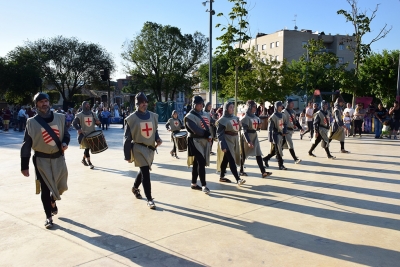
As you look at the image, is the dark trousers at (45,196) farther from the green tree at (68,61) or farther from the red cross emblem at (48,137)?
the green tree at (68,61)

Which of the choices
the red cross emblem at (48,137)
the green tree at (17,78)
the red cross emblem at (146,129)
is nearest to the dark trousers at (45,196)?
the red cross emblem at (48,137)

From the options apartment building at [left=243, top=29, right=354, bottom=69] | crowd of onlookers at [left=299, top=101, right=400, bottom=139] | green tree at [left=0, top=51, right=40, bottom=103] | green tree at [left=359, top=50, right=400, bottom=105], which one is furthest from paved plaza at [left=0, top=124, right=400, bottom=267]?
apartment building at [left=243, top=29, right=354, bottom=69]

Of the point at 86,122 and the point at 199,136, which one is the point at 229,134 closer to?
the point at 199,136

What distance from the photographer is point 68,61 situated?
1854 inches

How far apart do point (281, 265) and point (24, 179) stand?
267 inches

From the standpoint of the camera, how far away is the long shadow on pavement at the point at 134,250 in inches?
161

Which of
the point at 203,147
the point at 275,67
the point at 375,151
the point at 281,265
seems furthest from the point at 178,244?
the point at 275,67

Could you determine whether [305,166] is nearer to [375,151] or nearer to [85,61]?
[375,151]

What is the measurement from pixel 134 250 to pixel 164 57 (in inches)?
1844

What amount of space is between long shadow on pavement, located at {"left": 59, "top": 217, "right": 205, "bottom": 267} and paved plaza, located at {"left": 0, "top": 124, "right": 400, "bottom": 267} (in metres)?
0.01

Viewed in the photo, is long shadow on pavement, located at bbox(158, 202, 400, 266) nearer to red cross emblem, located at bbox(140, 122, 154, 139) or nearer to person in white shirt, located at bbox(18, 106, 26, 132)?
red cross emblem, located at bbox(140, 122, 154, 139)

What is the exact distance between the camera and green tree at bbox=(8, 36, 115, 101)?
4534cm

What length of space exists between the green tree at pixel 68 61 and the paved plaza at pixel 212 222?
133ft

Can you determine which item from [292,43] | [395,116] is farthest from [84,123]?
[292,43]
